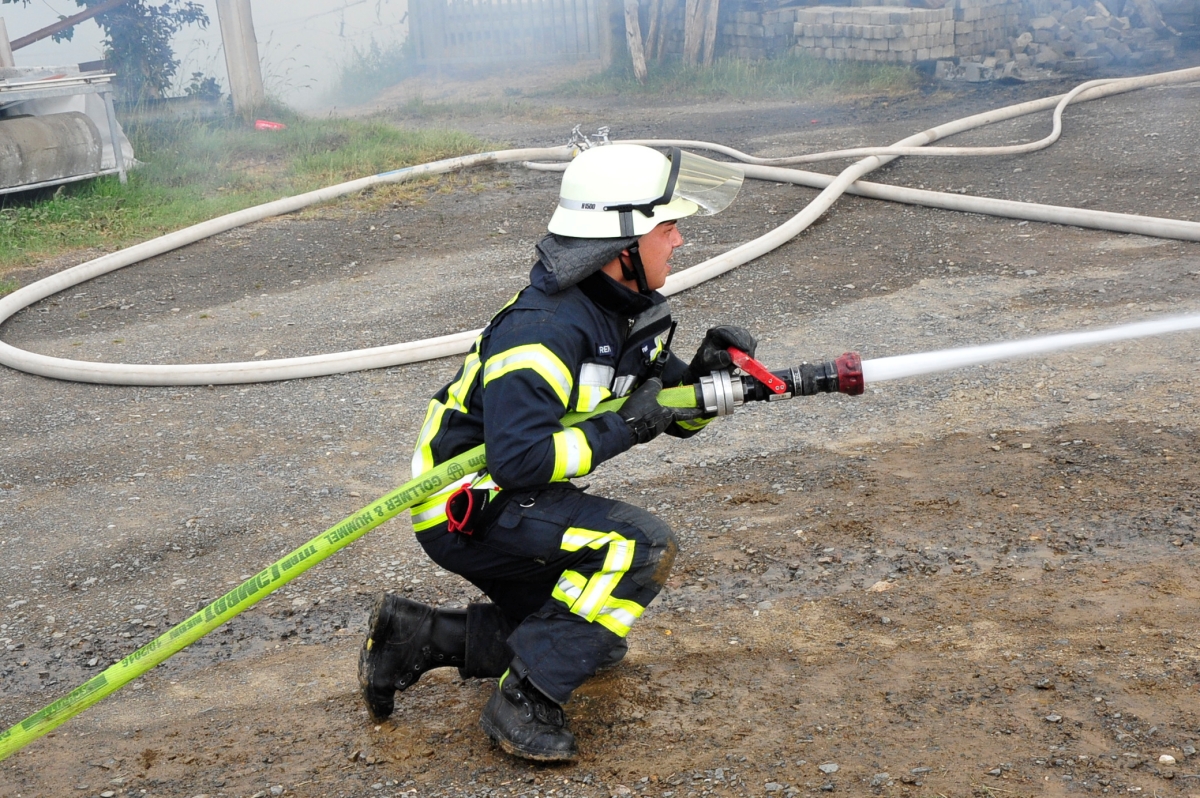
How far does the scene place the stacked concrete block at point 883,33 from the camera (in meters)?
12.6

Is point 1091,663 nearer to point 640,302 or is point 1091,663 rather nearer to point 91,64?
point 640,302

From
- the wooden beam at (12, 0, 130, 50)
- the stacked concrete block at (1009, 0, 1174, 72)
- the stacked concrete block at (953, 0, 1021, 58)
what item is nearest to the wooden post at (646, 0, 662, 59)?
the stacked concrete block at (953, 0, 1021, 58)

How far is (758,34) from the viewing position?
1393 cm

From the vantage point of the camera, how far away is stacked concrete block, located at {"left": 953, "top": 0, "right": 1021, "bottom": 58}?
41.7 feet

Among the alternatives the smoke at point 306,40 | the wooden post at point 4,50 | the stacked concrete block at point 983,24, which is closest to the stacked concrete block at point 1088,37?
the stacked concrete block at point 983,24

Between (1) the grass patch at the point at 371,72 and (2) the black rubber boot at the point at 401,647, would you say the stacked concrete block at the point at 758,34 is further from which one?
(2) the black rubber boot at the point at 401,647

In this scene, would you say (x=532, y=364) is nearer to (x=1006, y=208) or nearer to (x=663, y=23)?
(x=1006, y=208)

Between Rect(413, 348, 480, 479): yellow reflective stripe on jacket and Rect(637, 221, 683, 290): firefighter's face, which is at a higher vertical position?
Rect(637, 221, 683, 290): firefighter's face

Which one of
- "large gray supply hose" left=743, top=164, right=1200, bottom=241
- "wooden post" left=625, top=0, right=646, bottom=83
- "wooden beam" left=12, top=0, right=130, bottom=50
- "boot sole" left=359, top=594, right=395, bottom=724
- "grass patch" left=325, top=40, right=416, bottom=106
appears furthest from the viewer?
"grass patch" left=325, top=40, right=416, bottom=106

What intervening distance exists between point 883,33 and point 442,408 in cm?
1151

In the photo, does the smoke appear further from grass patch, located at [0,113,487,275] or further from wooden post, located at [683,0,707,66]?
grass patch, located at [0,113,487,275]

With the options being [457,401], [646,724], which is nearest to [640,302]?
[457,401]

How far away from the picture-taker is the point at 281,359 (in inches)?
229

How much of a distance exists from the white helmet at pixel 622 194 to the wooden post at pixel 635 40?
12024mm
